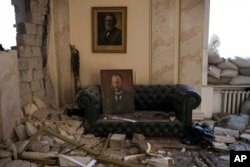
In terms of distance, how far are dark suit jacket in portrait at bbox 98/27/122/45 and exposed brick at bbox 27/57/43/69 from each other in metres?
1.11

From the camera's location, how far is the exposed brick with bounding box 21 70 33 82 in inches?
135

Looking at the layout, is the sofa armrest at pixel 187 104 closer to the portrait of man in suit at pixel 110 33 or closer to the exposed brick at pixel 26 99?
the portrait of man in suit at pixel 110 33

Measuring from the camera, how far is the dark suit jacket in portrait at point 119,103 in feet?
12.4

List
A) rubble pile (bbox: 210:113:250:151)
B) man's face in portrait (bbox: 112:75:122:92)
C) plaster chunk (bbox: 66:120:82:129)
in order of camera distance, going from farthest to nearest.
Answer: man's face in portrait (bbox: 112:75:122:92) < plaster chunk (bbox: 66:120:82:129) < rubble pile (bbox: 210:113:250:151)

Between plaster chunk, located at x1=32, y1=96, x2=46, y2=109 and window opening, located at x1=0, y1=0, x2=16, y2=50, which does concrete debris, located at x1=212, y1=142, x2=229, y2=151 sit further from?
window opening, located at x1=0, y1=0, x2=16, y2=50

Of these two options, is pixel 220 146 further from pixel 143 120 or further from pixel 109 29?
pixel 109 29

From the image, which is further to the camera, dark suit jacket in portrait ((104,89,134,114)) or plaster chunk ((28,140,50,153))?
dark suit jacket in portrait ((104,89,134,114))

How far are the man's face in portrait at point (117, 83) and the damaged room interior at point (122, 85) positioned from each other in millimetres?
17

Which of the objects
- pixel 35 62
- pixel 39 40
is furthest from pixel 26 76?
pixel 39 40

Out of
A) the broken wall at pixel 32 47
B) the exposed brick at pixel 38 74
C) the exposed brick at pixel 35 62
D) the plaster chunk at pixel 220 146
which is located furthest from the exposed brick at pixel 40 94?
the plaster chunk at pixel 220 146

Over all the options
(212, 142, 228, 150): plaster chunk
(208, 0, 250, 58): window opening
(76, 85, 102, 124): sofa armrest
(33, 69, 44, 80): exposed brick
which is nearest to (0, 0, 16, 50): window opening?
(33, 69, 44, 80): exposed brick

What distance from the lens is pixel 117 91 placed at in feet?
12.6

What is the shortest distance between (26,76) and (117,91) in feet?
4.69

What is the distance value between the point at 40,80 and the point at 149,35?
209cm
